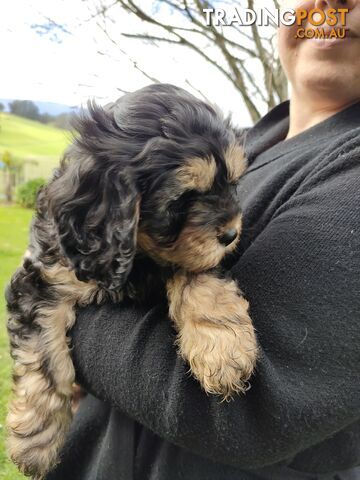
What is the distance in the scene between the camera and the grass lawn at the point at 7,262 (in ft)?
13.4

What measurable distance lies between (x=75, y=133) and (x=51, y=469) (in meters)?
1.31

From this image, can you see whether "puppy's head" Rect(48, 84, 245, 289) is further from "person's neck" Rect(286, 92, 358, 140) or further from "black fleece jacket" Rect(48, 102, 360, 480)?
"person's neck" Rect(286, 92, 358, 140)

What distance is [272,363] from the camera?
50.5 inches

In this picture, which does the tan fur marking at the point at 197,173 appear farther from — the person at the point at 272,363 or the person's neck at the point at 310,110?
the person's neck at the point at 310,110

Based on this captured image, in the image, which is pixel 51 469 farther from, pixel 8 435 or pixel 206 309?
pixel 206 309

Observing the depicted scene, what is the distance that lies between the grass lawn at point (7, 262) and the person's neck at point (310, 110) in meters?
2.10

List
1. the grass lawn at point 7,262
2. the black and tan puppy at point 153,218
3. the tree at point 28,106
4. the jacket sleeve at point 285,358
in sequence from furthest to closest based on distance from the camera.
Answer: the grass lawn at point 7,262 → the tree at point 28,106 → the black and tan puppy at point 153,218 → the jacket sleeve at point 285,358

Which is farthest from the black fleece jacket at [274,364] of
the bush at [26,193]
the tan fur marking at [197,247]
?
the bush at [26,193]

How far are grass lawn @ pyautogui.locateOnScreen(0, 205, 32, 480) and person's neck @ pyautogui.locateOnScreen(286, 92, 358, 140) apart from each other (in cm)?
210

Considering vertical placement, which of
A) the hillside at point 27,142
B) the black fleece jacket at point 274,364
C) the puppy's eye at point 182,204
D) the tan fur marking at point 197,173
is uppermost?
the tan fur marking at point 197,173

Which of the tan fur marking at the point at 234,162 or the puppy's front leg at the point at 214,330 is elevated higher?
the tan fur marking at the point at 234,162

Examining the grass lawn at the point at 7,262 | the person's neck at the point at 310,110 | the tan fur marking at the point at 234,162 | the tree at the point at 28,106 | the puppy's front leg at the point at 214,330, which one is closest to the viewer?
the puppy's front leg at the point at 214,330

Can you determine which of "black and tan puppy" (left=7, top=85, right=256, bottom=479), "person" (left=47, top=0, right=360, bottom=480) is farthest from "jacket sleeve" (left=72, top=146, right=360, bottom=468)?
"black and tan puppy" (left=7, top=85, right=256, bottom=479)

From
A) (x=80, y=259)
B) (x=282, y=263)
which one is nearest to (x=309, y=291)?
(x=282, y=263)
